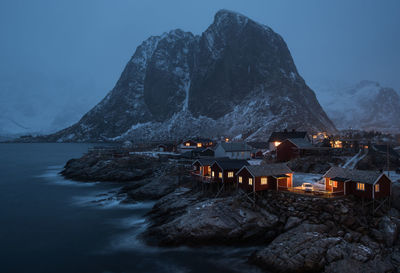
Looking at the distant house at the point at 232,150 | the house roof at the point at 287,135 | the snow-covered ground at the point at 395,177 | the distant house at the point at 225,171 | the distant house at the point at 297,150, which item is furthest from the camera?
the house roof at the point at 287,135

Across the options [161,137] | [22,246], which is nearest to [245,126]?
[161,137]

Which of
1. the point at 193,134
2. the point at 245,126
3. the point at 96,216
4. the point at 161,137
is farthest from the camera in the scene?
the point at 161,137

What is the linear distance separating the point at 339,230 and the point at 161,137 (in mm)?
170680

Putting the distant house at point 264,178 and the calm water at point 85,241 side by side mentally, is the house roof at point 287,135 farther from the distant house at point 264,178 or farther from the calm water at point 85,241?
the calm water at point 85,241

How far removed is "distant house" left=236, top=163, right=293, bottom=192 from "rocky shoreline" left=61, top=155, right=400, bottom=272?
150cm

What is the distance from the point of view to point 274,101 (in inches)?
5974

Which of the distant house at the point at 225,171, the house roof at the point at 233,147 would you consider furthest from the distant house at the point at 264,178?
the house roof at the point at 233,147

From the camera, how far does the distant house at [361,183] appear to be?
1209 inches

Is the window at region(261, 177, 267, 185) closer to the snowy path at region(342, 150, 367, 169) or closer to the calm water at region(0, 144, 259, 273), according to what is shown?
the calm water at region(0, 144, 259, 273)

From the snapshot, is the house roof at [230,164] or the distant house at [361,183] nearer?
the distant house at [361,183]

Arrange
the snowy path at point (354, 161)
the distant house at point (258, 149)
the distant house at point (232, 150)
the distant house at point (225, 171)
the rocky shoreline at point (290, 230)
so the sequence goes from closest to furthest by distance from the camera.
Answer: the rocky shoreline at point (290, 230) → the distant house at point (225, 171) → the snowy path at point (354, 161) → the distant house at point (232, 150) → the distant house at point (258, 149)

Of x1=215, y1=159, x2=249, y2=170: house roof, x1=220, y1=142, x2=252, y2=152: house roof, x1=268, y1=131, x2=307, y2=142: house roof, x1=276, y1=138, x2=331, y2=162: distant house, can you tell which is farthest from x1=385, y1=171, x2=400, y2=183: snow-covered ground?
x1=220, y1=142, x2=252, y2=152: house roof

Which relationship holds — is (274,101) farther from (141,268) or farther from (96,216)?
(141,268)

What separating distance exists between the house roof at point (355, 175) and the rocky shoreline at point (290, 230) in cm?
259
